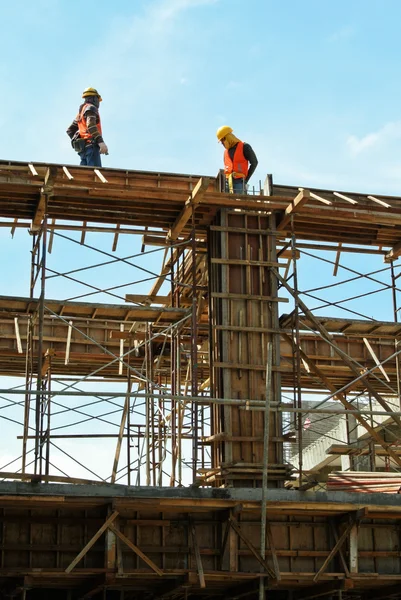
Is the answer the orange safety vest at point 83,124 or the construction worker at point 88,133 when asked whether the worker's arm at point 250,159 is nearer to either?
the construction worker at point 88,133

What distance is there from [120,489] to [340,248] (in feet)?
33.7

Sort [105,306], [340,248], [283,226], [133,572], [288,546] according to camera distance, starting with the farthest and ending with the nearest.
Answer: [340,248]
[283,226]
[105,306]
[288,546]
[133,572]

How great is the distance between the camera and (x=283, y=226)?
24391mm

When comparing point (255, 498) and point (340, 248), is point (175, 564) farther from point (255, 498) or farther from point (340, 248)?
point (340, 248)

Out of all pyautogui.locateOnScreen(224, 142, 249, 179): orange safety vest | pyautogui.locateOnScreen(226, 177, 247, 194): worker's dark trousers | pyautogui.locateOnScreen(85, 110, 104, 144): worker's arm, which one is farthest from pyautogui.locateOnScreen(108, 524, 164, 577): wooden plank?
pyautogui.locateOnScreen(85, 110, 104, 144): worker's arm

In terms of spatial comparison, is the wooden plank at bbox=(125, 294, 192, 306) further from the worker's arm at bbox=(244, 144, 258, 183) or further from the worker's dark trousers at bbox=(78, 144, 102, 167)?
the worker's arm at bbox=(244, 144, 258, 183)

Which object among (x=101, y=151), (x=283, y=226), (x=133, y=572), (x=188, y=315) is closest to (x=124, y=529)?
(x=133, y=572)

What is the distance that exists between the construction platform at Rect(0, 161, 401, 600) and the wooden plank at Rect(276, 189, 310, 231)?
0.05 metres

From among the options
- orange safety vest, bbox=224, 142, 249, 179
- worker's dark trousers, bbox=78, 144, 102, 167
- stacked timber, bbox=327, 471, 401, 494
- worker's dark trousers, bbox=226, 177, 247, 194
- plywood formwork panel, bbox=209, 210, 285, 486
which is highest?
worker's dark trousers, bbox=78, 144, 102, 167

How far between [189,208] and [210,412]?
14.8 ft

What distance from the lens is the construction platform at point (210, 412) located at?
746 inches

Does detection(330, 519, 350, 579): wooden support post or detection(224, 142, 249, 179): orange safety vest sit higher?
detection(224, 142, 249, 179): orange safety vest

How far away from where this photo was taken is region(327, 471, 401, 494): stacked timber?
21891 millimetres

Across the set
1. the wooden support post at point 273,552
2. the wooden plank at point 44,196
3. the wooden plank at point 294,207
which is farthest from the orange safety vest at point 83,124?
the wooden support post at point 273,552
